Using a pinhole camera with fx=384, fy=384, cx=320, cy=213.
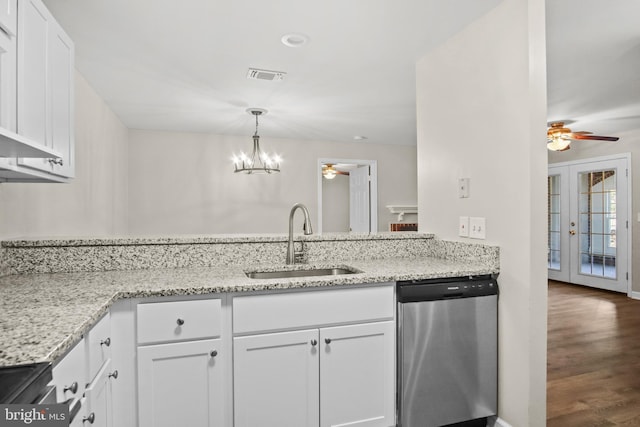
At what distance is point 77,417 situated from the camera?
1.10 meters

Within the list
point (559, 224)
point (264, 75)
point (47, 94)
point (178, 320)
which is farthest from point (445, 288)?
point (559, 224)

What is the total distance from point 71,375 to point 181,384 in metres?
0.55

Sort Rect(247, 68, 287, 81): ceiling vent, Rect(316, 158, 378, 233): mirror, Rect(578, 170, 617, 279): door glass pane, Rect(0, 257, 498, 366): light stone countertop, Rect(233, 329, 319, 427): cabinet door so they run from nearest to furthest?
Rect(0, 257, 498, 366): light stone countertop, Rect(233, 329, 319, 427): cabinet door, Rect(247, 68, 287, 81): ceiling vent, Rect(578, 170, 617, 279): door glass pane, Rect(316, 158, 378, 233): mirror

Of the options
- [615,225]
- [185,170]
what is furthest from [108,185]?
[615,225]

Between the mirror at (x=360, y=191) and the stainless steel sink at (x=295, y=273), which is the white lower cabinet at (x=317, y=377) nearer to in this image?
the stainless steel sink at (x=295, y=273)

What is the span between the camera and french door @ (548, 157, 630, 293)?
5.50 meters

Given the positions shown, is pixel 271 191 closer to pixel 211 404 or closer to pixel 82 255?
pixel 82 255

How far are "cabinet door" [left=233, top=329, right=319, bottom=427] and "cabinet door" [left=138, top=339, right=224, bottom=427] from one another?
0.30ft

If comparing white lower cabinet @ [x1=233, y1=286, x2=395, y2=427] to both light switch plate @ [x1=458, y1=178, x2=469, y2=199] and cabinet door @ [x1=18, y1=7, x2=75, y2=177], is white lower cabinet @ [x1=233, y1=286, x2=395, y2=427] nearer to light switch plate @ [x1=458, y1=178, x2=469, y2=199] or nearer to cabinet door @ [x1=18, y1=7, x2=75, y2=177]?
light switch plate @ [x1=458, y1=178, x2=469, y2=199]

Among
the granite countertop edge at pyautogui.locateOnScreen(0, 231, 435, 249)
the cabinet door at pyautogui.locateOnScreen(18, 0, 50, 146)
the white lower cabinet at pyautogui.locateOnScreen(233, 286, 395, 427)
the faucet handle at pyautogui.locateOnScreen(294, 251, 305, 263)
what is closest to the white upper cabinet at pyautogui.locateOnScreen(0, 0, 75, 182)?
the cabinet door at pyautogui.locateOnScreen(18, 0, 50, 146)

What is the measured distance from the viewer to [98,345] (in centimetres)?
133

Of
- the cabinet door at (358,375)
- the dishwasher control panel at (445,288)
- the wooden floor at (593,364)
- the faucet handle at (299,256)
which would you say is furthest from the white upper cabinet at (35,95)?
the wooden floor at (593,364)

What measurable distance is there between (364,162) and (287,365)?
194 inches

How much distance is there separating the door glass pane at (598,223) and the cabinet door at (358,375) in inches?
215
